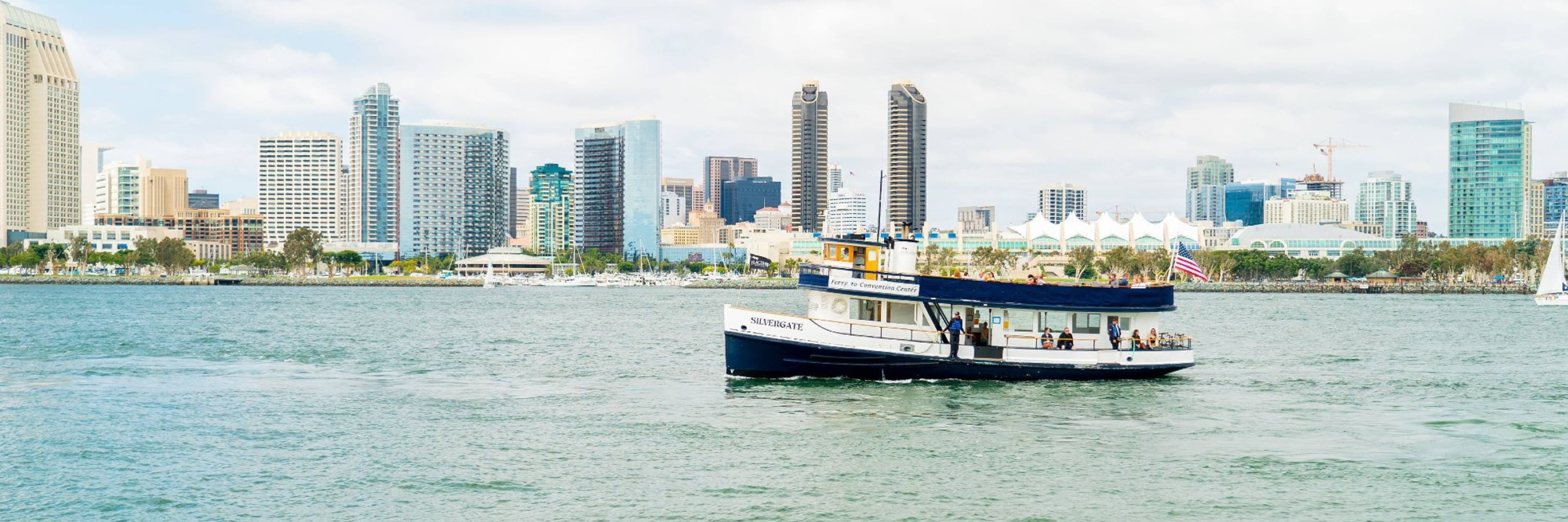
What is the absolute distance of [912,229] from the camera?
44469 mm

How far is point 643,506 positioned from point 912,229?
70.9ft

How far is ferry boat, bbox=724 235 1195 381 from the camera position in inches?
1563

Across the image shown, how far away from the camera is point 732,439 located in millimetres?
31359

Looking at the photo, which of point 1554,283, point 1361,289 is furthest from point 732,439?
point 1361,289

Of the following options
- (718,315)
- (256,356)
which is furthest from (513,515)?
(718,315)

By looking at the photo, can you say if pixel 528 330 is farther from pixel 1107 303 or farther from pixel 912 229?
pixel 1107 303

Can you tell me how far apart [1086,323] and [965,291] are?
453 centimetres

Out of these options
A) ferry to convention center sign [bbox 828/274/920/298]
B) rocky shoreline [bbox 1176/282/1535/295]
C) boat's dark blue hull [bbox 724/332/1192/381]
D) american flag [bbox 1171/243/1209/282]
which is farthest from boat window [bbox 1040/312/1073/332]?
rocky shoreline [bbox 1176/282/1535/295]

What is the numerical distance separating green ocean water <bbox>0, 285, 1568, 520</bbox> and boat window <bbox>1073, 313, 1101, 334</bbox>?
1719 mm

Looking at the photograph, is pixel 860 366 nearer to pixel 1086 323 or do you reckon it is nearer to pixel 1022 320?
pixel 1086 323

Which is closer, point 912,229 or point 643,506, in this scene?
point 643,506

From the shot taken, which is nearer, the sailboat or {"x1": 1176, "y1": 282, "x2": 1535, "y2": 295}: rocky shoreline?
the sailboat

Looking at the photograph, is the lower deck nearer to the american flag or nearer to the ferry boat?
the ferry boat

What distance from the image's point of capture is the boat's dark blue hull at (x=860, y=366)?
3981 centimetres
